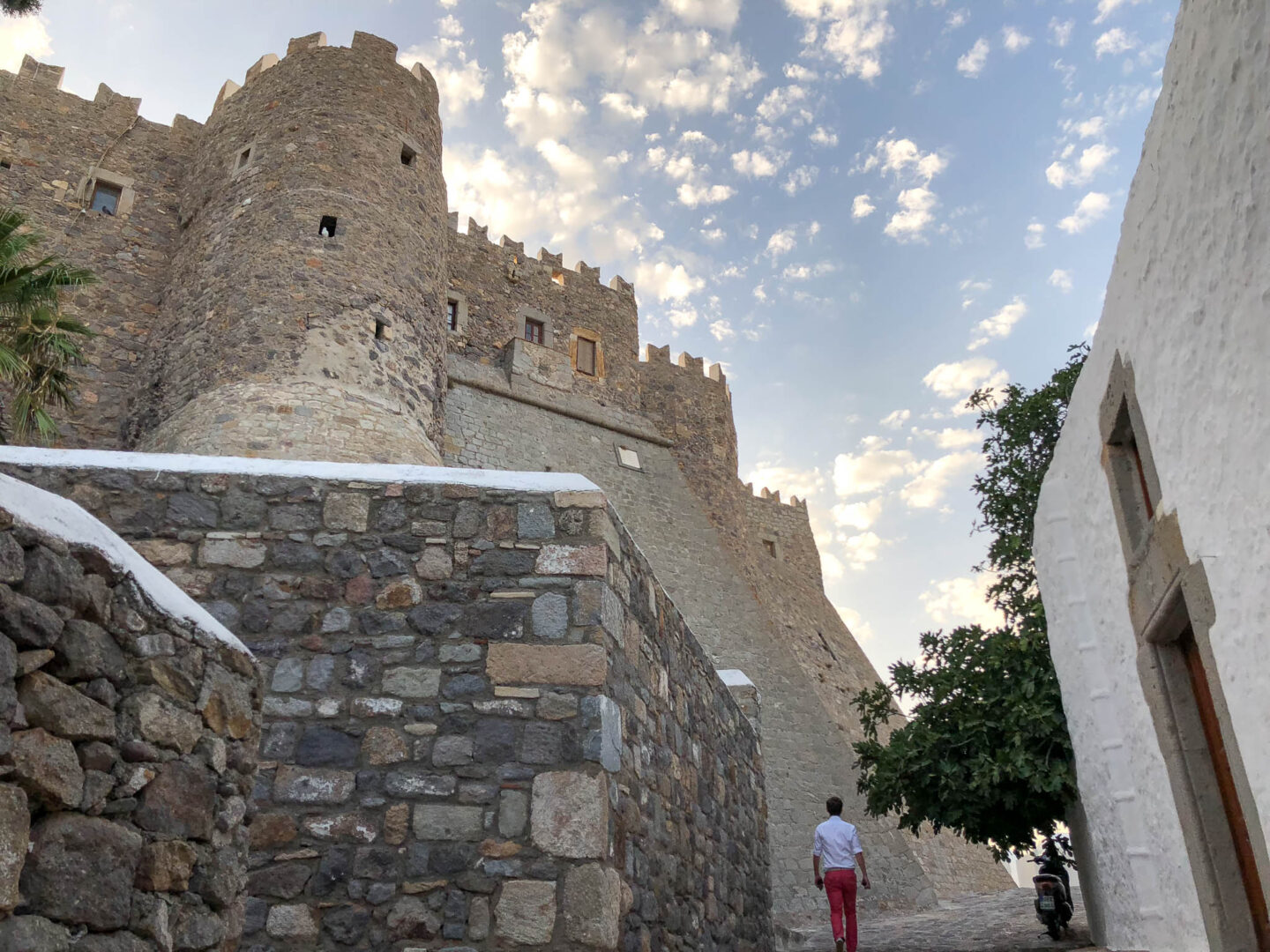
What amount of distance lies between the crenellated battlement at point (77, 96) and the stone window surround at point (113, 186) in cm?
151

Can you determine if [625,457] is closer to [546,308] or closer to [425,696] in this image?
[546,308]

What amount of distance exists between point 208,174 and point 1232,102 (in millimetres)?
15318

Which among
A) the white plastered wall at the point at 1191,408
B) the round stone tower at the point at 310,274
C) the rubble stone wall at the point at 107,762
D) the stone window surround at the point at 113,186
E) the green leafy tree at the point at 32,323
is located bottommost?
the rubble stone wall at the point at 107,762

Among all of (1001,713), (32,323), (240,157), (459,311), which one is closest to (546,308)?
(459,311)

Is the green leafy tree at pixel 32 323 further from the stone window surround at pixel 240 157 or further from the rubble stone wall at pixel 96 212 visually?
the stone window surround at pixel 240 157

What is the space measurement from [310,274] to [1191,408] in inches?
457

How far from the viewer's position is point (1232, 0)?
3971mm

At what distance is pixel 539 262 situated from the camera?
22938 mm

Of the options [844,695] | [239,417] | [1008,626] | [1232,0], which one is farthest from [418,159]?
[844,695]

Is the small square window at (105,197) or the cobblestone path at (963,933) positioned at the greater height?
the small square window at (105,197)

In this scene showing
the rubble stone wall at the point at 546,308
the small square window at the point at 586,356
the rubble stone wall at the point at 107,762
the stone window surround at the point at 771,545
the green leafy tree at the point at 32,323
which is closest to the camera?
the rubble stone wall at the point at 107,762

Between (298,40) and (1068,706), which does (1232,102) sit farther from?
(298,40)

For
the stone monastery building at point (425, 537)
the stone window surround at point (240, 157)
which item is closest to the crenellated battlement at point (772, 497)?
the stone monastery building at point (425, 537)

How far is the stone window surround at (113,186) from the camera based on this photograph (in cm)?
1611
